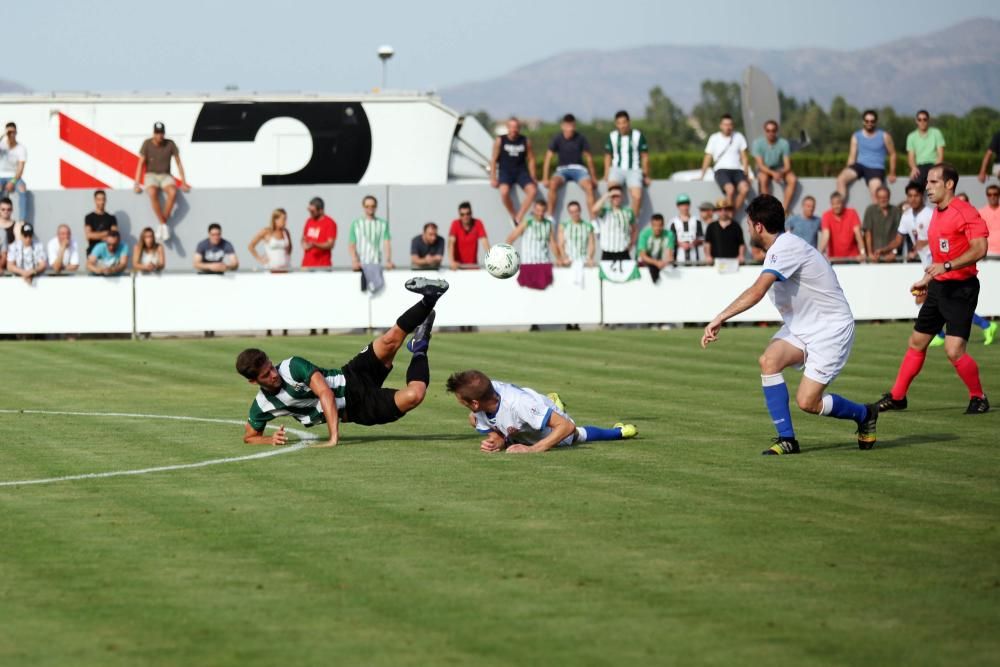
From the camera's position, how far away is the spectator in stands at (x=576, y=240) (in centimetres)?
2802

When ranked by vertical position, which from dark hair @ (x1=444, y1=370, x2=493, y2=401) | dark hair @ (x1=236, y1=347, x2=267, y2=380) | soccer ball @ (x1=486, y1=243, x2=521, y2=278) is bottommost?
dark hair @ (x1=444, y1=370, x2=493, y2=401)

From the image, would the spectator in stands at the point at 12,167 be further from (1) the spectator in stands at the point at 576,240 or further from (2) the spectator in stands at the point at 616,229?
(2) the spectator in stands at the point at 616,229

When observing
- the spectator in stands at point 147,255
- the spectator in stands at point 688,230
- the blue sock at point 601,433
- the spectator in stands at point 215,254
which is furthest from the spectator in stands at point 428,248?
the blue sock at point 601,433

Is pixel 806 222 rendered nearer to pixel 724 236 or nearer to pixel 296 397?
pixel 724 236

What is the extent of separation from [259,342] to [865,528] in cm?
1749

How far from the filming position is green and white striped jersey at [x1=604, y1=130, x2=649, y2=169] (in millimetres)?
28812

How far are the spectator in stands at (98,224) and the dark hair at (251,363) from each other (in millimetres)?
16088

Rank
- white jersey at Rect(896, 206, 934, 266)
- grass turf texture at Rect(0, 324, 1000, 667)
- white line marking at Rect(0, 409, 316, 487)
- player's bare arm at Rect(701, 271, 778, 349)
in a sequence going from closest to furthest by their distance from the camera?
grass turf texture at Rect(0, 324, 1000, 667) < player's bare arm at Rect(701, 271, 778, 349) < white line marking at Rect(0, 409, 316, 487) < white jersey at Rect(896, 206, 934, 266)

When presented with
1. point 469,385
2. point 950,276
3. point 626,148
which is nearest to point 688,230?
point 626,148

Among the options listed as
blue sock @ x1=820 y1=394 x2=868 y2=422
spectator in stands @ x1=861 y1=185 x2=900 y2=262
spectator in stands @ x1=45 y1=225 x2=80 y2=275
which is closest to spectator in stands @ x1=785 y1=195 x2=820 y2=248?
spectator in stands @ x1=861 y1=185 x2=900 y2=262

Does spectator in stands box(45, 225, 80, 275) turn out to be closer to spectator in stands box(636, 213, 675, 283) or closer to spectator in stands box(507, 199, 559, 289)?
spectator in stands box(507, 199, 559, 289)

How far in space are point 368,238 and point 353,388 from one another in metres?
14.9

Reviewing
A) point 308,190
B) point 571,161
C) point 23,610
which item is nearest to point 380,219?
point 308,190

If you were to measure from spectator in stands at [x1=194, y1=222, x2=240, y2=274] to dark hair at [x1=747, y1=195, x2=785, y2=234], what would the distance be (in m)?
16.4
